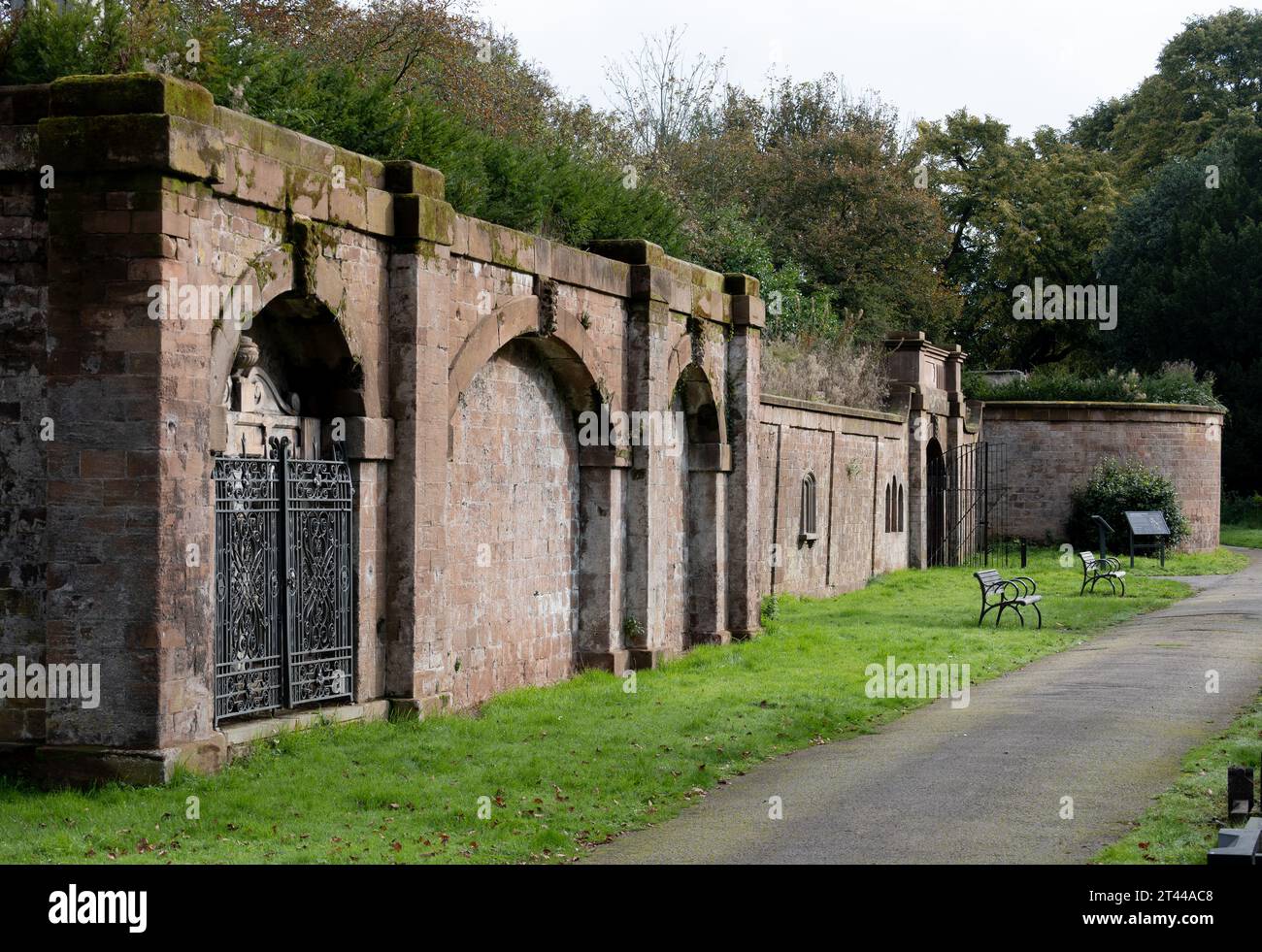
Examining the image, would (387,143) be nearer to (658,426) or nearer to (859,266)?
(658,426)

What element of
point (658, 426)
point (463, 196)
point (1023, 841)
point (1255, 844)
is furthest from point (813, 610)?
point (1255, 844)

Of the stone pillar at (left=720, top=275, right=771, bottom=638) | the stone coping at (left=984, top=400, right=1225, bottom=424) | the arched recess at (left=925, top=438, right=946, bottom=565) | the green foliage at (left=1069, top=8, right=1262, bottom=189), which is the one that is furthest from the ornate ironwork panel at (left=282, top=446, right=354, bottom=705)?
the green foliage at (left=1069, top=8, right=1262, bottom=189)

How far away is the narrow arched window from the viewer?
2316 cm

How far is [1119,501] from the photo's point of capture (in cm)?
3350

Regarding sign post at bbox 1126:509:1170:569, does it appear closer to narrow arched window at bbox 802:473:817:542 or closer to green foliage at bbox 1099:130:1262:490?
narrow arched window at bbox 802:473:817:542

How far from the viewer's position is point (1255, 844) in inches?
205

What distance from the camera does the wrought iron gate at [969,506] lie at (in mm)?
32000

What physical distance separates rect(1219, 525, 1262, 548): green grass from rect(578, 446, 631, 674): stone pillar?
28119 mm

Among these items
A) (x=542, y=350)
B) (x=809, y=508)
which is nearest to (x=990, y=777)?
(x=542, y=350)

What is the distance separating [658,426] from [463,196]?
368 centimetres

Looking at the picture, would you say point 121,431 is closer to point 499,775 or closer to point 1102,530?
point 499,775

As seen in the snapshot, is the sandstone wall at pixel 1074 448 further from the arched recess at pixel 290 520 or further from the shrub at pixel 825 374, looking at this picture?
the arched recess at pixel 290 520

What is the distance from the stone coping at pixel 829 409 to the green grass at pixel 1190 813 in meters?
11.0

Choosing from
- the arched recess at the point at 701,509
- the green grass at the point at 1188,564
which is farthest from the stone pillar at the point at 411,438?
the green grass at the point at 1188,564
